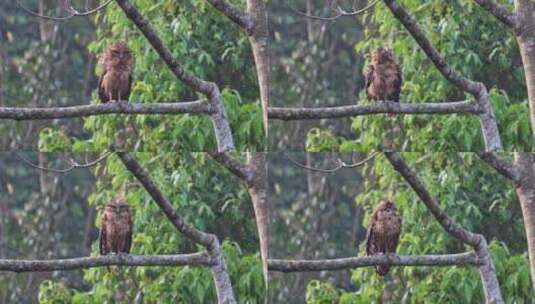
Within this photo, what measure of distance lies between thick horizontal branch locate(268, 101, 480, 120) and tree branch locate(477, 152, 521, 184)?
0.50 ft

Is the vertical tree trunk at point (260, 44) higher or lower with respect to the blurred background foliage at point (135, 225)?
higher

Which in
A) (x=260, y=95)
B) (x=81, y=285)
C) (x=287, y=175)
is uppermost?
(x=260, y=95)

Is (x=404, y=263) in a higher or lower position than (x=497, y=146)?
lower

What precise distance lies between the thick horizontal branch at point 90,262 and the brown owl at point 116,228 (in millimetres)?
30

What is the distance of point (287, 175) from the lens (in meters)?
4.38

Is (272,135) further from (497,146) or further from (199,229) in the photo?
(497,146)

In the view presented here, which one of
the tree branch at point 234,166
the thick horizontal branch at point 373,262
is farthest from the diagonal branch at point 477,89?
the tree branch at point 234,166

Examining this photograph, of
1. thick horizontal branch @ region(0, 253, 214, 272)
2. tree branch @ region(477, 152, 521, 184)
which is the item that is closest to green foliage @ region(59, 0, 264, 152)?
thick horizontal branch @ region(0, 253, 214, 272)

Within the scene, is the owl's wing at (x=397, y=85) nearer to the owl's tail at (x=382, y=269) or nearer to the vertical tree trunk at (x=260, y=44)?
the vertical tree trunk at (x=260, y=44)

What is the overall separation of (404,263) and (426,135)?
1.46ft

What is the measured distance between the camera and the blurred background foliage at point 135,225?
13.8 feet

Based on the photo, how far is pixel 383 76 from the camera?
4.27 meters

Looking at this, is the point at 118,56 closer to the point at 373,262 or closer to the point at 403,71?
the point at 403,71

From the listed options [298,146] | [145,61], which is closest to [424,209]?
[298,146]
